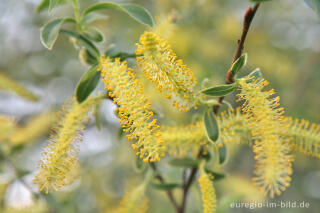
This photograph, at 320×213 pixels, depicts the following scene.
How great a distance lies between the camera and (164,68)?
94cm

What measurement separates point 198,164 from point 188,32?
6.10ft

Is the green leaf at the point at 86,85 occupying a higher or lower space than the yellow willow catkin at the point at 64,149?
higher

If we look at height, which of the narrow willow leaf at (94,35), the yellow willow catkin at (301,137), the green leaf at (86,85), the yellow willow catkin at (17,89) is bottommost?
the yellow willow catkin at (301,137)

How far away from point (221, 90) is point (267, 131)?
0.19 metres

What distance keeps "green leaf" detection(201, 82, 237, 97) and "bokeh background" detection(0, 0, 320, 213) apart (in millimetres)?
1416

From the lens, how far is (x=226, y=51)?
3055 millimetres

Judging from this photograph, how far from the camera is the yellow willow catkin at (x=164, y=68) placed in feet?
2.97

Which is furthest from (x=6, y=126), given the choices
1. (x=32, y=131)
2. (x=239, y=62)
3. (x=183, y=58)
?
(x=183, y=58)

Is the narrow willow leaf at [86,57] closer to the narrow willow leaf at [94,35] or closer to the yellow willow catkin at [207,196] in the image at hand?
the narrow willow leaf at [94,35]

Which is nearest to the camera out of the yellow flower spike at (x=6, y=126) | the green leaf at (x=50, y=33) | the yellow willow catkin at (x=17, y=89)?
the green leaf at (x=50, y=33)

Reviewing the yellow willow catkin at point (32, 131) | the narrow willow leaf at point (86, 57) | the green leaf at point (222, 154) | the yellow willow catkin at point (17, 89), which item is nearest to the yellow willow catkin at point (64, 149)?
the narrow willow leaf at point (86, 57)

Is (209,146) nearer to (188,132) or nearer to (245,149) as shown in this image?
(188,132)

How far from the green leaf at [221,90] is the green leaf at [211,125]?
91 millimetres

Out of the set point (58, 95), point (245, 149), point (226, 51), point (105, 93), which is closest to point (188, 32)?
point (226, 51)
